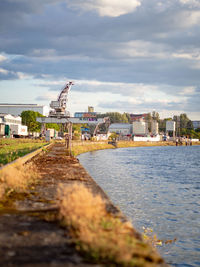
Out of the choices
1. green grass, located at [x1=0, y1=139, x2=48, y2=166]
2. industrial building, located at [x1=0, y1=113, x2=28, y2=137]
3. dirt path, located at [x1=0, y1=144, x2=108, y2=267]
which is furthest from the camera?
industrial building, located at [x1=0, y1=113, x2=28, y2=137]

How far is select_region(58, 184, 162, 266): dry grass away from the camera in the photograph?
5066mm

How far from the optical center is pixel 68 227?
670cm

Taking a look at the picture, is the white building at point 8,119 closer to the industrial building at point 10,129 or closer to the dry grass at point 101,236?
the industrial building at point 10,129

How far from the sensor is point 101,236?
5.64 m

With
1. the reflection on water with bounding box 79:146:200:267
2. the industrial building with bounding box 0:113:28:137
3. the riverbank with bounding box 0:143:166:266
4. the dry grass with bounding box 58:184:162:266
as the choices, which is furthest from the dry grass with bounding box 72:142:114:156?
the dry grass with bounding box 58:184:162:266

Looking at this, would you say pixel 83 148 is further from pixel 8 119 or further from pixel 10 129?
pixel 8 119

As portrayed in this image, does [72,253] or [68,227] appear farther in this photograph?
[68,227]

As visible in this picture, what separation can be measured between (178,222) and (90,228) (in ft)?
37.3

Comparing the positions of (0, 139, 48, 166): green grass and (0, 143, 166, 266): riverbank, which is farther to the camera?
(0, 139, 48, 166): green grass

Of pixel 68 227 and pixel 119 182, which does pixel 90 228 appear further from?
pixel 119 182

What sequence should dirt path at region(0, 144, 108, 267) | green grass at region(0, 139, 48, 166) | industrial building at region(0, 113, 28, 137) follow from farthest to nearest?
industrial building at region(0, 113, 28, 137) → green grass at region(0, 139, 48, 166) → dirt path at region(0, 144, 108, 267)

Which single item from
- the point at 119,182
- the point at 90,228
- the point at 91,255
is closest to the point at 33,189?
the point at 90,228

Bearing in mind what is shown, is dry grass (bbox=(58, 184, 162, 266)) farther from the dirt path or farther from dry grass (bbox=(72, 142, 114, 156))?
dry grass (bbox=(72, 142, 114, 156))

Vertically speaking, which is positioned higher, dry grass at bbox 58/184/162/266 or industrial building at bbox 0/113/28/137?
industrial building at bbox 0/113/28/137
